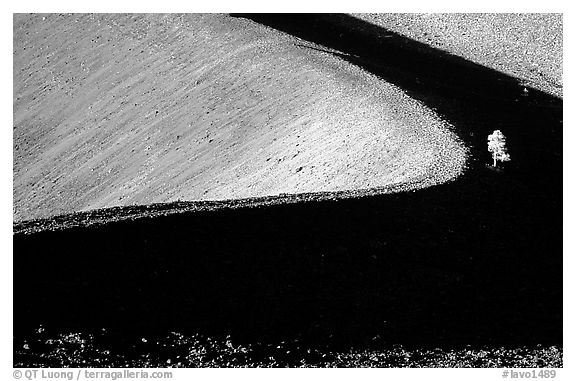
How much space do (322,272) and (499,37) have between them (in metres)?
20.9

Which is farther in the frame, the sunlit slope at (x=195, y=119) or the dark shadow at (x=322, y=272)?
the sunlit slope at (x=195, y=119)

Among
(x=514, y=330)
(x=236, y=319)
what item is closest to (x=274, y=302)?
(x=236, y=319)

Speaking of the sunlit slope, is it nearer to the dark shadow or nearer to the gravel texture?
the dark shadow

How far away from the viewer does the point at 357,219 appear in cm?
1719

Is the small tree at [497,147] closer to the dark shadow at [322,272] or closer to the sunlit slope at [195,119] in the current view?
the sunlit slope at [195,119]

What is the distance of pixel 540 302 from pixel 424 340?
255cm

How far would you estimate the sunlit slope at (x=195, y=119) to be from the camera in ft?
74.2

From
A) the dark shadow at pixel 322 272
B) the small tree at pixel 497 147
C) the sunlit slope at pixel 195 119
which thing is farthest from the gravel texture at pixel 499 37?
the dark shadow at pixel 322 272

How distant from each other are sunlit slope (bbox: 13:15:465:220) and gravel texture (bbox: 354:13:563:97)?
Answer: 5483 millimetres

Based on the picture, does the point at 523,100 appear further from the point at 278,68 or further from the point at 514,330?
the point at 514,330

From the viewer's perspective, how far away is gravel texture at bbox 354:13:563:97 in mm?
31844

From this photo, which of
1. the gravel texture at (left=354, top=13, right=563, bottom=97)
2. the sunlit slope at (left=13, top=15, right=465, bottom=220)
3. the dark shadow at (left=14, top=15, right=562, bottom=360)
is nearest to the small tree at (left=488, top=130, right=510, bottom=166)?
the sunlit slope at (left=13, top=15, right=465, bottom=220)

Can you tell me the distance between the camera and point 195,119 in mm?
30656

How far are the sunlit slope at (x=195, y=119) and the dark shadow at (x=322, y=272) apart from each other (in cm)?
175
